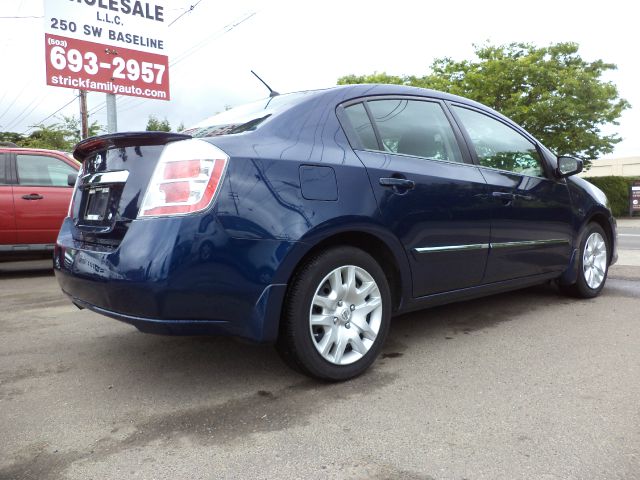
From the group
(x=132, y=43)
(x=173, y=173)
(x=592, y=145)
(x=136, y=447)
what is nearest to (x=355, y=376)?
(x=136, y=447)

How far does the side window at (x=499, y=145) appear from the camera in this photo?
378 cm

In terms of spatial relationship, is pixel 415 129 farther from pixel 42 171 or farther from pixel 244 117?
pixel 42 171

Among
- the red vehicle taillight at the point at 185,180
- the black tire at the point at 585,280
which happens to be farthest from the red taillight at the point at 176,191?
the black tire at the point at 585,280

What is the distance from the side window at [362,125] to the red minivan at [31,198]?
515 centimetres

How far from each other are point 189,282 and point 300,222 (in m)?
0.58

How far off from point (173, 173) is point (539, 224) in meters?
2.82

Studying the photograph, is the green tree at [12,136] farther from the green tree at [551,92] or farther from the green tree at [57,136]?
the green tree at [551,92]

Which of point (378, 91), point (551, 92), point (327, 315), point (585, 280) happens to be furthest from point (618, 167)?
point (327, 315)

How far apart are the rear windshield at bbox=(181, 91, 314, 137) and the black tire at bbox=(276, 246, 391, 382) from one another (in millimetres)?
789

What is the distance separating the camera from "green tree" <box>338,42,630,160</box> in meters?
22.9

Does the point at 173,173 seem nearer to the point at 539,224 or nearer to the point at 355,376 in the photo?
the point at 355,376

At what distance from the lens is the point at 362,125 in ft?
10.1

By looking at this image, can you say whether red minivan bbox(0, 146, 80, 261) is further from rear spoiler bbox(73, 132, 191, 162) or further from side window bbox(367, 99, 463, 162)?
side window bbox(367, 99, 463, 162)

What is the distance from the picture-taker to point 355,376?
9.45 feet
